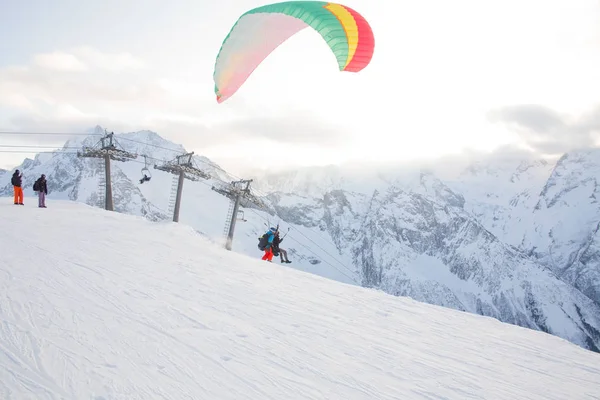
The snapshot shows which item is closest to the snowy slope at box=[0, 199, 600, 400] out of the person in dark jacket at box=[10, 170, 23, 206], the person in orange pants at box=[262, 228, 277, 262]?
the person in orange pants at box=[262, 228, 277, 262]

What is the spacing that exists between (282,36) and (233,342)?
11.7 meters

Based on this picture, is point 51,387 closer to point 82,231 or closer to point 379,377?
point 379,377

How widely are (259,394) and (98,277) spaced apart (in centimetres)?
498

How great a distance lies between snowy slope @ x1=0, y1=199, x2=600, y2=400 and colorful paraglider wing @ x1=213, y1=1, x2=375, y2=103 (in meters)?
7.38

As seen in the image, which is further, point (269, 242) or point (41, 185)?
point (41, 185)

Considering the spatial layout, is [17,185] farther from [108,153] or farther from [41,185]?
[108,153]

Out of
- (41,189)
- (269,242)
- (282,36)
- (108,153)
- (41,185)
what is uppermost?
(282,36)

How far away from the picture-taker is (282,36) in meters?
14.3

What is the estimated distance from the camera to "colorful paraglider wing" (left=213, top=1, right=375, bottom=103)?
12.4m

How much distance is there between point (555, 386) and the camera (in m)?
5.33

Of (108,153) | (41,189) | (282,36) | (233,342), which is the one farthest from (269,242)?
(108,153)

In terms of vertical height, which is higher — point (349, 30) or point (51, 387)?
point (349, 30)

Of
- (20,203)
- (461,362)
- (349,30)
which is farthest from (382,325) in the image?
(20,203)

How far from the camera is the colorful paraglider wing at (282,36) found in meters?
12.4
